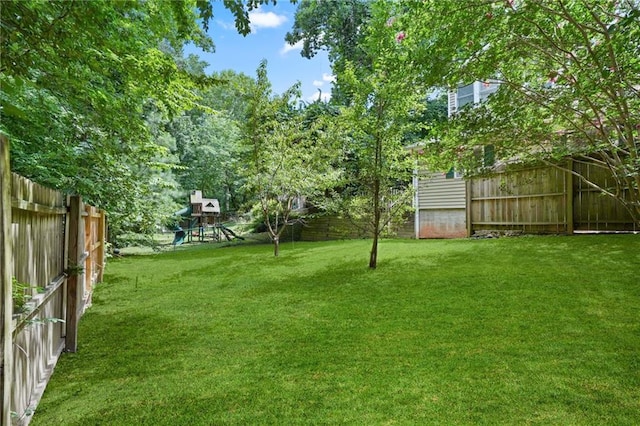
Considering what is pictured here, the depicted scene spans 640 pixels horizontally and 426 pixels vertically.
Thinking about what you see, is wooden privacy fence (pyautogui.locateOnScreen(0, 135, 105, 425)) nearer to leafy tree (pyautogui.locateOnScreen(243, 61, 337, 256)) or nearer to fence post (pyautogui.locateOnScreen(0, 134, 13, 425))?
fence post (pyautogui.locateOnScreen(0, 134, 13, 425))

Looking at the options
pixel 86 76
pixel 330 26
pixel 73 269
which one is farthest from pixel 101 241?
pixel 330 26

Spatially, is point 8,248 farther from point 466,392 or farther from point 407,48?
point 407,48

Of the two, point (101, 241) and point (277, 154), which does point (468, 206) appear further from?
point (101, 241)

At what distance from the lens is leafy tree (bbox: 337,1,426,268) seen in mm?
5582

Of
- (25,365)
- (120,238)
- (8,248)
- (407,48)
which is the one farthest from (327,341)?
(120,238)

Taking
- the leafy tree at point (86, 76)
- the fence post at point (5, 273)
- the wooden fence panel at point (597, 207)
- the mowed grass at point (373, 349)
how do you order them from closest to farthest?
the fence post at point (5, 273) → the leafy tree at point (86, 76) → the mowed grass at point (373, 349) → the wooden fence panel at point (597, 207)

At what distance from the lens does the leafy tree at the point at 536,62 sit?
3.38 metres

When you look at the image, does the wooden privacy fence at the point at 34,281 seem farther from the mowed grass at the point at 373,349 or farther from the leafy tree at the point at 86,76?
the leafy tree at the point at 86,76

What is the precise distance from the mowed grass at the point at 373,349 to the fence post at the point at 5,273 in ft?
3.28

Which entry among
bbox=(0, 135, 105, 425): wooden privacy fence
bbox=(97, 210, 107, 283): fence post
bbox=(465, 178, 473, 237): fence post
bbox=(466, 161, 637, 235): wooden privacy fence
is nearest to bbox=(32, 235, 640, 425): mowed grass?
bbox=(0, 135, 105, 425): wooden privacy fence

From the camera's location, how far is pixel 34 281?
7.10 ft

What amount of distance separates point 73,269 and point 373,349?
2657 mm

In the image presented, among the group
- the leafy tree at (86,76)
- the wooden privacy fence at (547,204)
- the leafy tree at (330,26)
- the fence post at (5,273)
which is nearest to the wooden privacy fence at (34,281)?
the fence post at (5,273)

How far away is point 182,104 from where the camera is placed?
15.2ft
